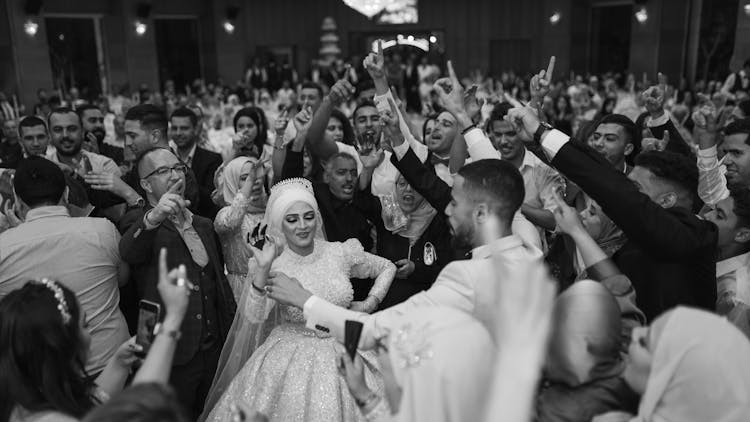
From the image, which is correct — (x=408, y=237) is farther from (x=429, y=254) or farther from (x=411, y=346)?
(x=411, y=346)

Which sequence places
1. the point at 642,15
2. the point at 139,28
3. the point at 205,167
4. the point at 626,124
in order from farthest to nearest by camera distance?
the point at 642,15, the point at 139,28, the point at 205,167, the point at 626,124

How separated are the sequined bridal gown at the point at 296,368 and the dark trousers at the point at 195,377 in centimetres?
18

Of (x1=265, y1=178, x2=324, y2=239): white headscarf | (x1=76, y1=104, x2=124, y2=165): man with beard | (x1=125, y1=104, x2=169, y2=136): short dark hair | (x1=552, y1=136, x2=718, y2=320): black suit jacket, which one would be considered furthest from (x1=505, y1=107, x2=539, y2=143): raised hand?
(x1=76, y1=104, x2=124, y2=165): man with beard

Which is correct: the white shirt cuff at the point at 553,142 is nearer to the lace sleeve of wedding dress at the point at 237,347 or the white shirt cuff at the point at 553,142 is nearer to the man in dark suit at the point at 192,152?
the lace sleeve of wedding dress at the point at 237,347

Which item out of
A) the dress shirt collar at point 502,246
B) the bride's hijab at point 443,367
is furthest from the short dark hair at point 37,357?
the dress shirt collar at point 502,246

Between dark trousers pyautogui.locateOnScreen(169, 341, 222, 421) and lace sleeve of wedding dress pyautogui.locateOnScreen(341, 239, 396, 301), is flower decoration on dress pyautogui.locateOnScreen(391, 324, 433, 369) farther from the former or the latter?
dark trousers pyautogui.locateOnScreen(169, 341, 222, 421)

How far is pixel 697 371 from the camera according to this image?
117 centimetres

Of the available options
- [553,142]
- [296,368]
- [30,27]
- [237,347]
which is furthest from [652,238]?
[30,27]

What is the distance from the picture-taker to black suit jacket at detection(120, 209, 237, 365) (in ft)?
7.38

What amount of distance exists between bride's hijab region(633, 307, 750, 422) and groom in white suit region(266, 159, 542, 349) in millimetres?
459

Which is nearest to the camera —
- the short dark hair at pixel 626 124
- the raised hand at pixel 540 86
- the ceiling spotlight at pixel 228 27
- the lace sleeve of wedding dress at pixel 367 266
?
the lace sleeve of wedding dress at pixel 367 266

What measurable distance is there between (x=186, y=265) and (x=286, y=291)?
0.62 meters

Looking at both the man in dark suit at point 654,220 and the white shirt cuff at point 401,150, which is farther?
the white shirt cuff at point 401,150

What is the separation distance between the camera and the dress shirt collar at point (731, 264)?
2223mm
